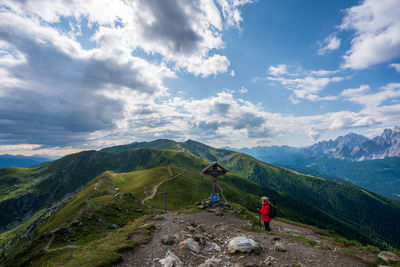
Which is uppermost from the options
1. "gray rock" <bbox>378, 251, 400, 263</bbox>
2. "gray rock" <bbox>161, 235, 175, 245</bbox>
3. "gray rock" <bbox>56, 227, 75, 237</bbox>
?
"gray rock" <bbox>378, 251, 400, 263</bbox>

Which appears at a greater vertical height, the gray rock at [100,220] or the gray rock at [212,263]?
the gray rock at [212,263]

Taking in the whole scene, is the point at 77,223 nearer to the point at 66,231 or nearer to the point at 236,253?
the point at 66,231

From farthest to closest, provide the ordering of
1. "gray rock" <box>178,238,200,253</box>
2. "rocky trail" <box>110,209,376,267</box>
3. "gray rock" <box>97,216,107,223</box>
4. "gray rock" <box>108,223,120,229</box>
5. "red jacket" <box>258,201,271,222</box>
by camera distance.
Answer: "gray rock" <box>97,216,107,223</box> → "gray rock" <box>108,223,120,229</box> → "red jacket" <box>258,201,271,222</box> → "gray rock" <box>178,238,200,253</box> → "rocky trail" <box>110,209,376,267</box>

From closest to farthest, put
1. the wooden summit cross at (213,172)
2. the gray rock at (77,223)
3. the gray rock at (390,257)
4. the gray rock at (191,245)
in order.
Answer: the gray rock at (390,257) < the gray rock at (191,245) < the wooden summit cross at (213,172) < the gray rock at (77,223)

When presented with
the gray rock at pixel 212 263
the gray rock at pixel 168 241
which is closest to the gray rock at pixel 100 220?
the gray rock at pixel 168 241

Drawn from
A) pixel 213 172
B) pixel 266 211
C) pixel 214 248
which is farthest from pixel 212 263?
pixel 213 172

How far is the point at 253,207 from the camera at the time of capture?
444 ft

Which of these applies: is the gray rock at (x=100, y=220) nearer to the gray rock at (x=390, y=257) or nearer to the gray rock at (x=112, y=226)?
the gray rock at (x=112, y=226)

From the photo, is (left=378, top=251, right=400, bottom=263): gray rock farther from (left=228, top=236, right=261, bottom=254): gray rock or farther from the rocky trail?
(left=228, top=236, right=261, bottom=254): gray rock

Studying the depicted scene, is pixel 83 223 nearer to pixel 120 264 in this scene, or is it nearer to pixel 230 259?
pixel 120 264

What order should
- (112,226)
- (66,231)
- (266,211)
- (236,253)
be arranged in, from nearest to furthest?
(236,253), (266,211), (66,231), (112,226)

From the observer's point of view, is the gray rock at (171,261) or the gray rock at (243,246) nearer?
the gray rock at (171,261)

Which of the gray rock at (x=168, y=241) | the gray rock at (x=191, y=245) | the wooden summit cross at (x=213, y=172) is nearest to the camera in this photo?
the gray rock at (x=191, y=245)

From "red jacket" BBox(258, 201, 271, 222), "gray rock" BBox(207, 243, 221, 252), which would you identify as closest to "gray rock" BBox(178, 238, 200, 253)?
"gray rock" BBox(207, 243, 221, 252)
